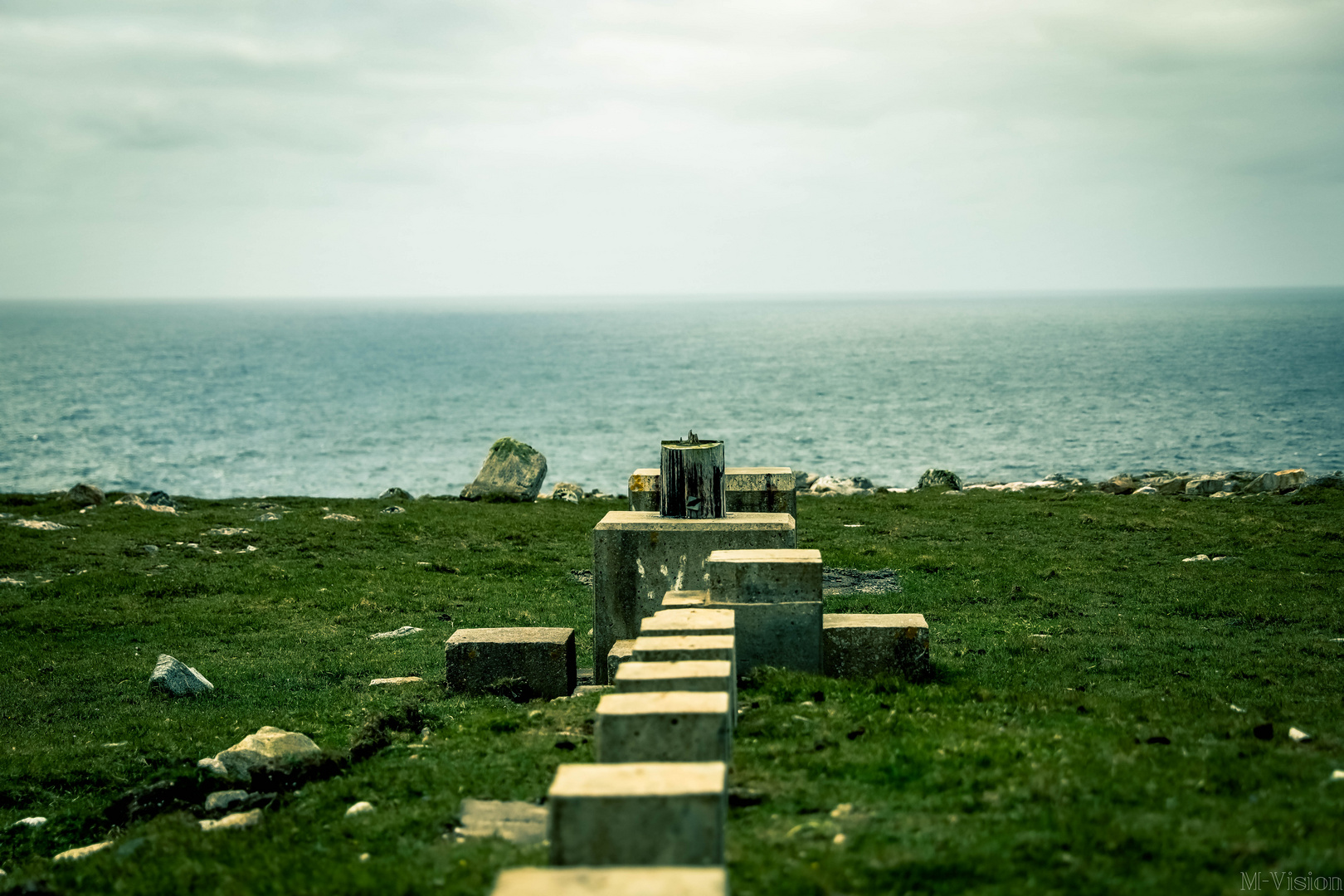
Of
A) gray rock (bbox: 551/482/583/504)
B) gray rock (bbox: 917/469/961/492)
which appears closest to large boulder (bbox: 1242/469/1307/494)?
gray rock (bbox: 917/469/961/492)

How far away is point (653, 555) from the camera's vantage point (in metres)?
12.3

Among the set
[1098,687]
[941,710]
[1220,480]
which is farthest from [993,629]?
[1220,480]

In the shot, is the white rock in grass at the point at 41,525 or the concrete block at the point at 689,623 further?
the white rock in grass at the point at 41,525

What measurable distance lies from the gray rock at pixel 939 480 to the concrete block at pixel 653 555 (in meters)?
22.1

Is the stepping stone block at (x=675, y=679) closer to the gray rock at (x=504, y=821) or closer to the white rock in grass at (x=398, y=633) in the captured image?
the gray rock at (x=504, y=821)

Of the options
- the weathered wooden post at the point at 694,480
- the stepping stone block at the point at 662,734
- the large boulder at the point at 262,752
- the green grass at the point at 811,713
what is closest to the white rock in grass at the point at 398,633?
the green grass at the point at 811,713

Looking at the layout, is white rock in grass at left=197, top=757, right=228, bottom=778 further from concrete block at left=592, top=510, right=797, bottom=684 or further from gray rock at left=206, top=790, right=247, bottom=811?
concrete block at left=592, top=510, right=797, bottom=684

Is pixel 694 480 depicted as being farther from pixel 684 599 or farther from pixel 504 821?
pixel 504 821

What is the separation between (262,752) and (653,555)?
498 cm

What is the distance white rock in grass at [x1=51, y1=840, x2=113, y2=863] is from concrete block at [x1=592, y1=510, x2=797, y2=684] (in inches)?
232

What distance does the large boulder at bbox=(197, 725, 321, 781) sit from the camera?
8758 millimetres

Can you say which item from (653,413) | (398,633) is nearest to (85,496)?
(398,633)

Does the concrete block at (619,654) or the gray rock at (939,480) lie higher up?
the concrete block at (619,654)

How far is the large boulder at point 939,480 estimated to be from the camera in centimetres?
3322
